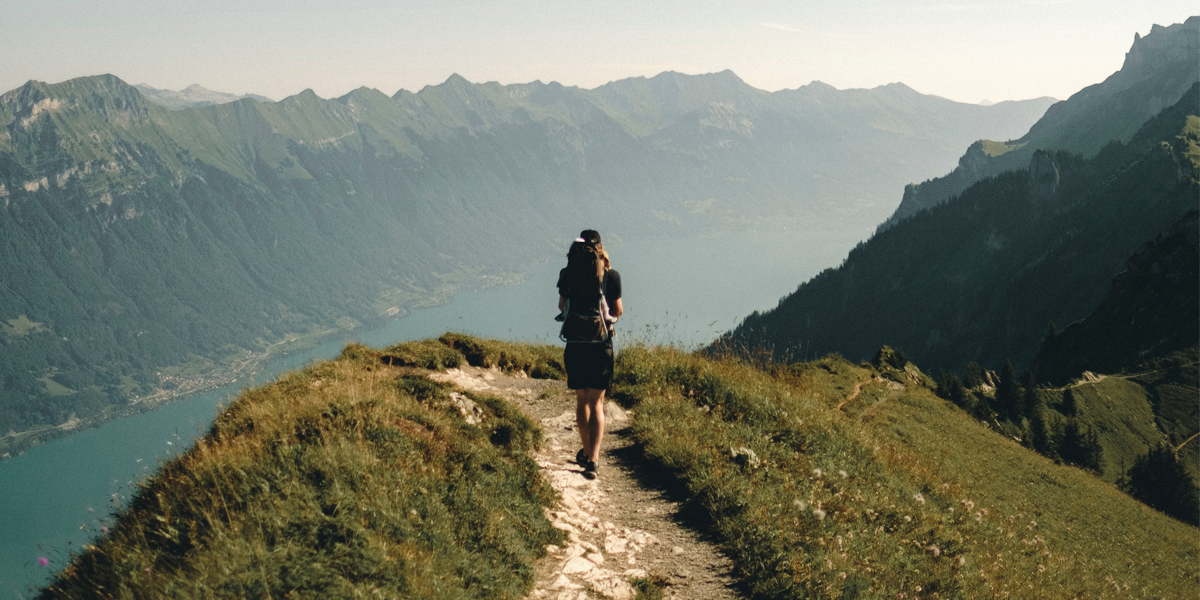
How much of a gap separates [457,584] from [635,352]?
34.1 ft

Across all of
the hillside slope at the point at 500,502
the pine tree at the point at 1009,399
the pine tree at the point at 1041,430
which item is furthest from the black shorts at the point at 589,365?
the pine tree at the point at 1009,399

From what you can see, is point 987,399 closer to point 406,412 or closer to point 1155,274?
point 1155,274

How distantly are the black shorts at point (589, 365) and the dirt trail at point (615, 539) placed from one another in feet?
5.02

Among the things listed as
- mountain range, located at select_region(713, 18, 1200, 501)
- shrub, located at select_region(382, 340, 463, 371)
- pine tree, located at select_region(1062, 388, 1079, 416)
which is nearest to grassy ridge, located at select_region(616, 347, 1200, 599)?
mountain range, located at select_region(713, 18, 1200, 501)

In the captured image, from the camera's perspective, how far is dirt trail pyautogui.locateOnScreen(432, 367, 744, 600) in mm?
7562

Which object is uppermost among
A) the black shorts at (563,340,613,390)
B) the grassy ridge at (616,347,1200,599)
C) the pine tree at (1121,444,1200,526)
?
the black shorts at (563,340,613,390)

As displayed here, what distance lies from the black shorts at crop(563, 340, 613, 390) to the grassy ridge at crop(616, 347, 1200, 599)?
2001 mm

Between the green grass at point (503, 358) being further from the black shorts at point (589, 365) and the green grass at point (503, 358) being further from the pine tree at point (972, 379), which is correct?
the pine tree at point (972, 379)

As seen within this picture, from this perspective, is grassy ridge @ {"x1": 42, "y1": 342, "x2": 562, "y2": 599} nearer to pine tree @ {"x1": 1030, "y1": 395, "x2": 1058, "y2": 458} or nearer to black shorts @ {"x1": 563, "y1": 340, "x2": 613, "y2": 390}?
black shorts @ {"x1": 563, "y1": 340, "x2": 613, "y2": 390}

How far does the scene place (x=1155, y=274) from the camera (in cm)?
9875

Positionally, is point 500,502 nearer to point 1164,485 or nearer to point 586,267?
point 586,267

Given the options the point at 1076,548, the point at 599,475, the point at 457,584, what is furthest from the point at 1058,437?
the point at 457,584

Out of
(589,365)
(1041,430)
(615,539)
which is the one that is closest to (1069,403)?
(1041,430)

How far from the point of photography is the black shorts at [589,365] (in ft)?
32.7
